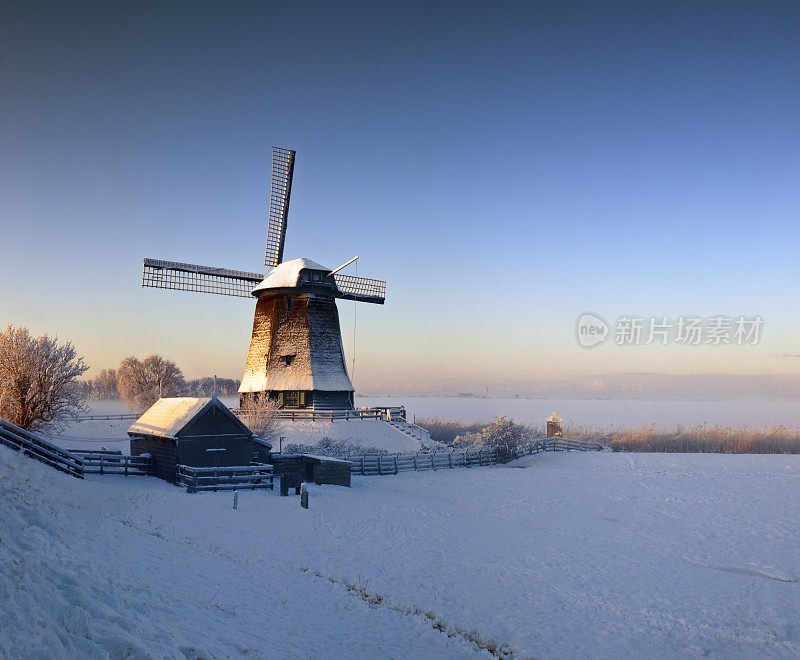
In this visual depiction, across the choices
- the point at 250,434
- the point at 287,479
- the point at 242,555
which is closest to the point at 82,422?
the point at 250,434

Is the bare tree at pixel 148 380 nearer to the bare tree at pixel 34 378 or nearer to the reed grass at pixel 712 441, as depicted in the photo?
the bare tree at pixel 34 378

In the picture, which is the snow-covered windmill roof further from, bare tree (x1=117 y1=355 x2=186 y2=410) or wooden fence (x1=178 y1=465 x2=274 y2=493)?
bare tree (x1=117 y1=355 x2=186 y2=410)

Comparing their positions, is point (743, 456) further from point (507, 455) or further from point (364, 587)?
point (364, 587)

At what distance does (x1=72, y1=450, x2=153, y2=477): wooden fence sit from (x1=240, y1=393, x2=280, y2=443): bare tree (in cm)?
695

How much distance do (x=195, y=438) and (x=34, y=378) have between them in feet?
41.6

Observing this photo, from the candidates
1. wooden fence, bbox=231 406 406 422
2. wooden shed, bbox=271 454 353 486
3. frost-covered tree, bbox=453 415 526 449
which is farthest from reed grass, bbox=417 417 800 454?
wooden shed, bbox=271 454 353 486

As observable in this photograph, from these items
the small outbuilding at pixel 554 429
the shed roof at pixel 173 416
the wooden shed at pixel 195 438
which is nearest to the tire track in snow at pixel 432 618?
the wooden shed at pixel 195 438

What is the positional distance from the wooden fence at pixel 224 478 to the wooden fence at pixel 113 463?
2.94 m

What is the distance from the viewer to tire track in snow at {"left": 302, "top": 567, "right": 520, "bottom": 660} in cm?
896

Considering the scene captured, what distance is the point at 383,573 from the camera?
1242 centimetres

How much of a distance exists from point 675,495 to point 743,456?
1460 centimetres

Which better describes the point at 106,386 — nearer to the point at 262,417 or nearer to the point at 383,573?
the point at 262,417

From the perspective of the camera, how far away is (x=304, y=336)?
35.0 meters

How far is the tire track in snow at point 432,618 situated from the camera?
896 centimetres
